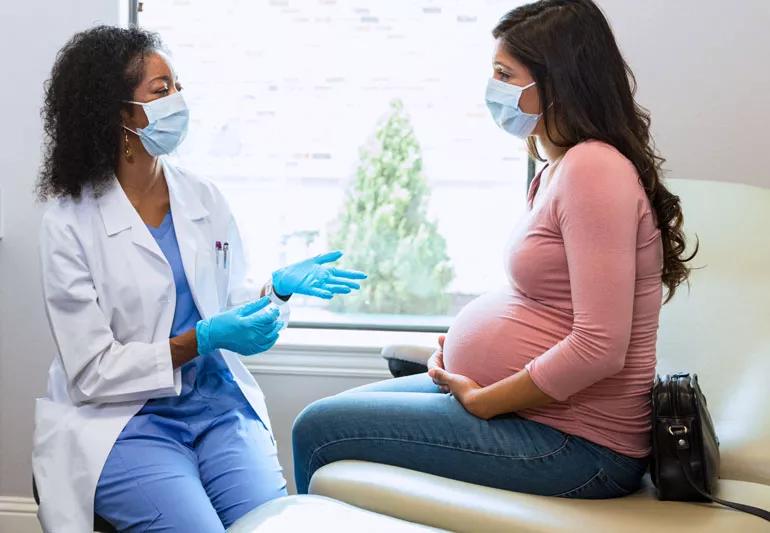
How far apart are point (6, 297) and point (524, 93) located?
1.60 meters

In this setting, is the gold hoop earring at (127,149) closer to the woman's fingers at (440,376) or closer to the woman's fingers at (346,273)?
the woman's fingers at (346,273)

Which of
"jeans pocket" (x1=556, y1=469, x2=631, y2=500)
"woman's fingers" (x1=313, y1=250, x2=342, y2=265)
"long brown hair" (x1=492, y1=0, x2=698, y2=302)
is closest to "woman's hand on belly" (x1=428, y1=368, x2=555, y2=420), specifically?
"jeans pocket" (x1=556, y1=469, x2=631, y2=500)

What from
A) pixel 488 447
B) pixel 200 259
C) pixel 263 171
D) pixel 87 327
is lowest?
pixel 488 447

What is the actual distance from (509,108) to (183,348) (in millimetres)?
772

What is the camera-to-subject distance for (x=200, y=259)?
1.89 m

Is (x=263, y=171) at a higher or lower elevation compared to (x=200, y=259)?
higher

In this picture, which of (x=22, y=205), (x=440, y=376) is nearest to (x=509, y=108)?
(x=440, y=376)

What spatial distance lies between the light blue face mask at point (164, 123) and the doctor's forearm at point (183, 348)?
0.40m

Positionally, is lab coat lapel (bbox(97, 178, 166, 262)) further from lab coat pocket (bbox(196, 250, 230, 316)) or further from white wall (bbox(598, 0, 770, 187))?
white wall (bbox(598, 0, 770, 187))

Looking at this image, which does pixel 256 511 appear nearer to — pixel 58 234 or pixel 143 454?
pixel 143 454

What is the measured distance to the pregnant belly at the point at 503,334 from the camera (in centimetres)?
144

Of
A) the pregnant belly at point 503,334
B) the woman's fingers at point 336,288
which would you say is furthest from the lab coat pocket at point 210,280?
the pregnant belly at point 503,334

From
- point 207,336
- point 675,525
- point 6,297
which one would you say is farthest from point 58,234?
point 675,525

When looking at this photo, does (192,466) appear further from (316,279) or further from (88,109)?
(88,109)
